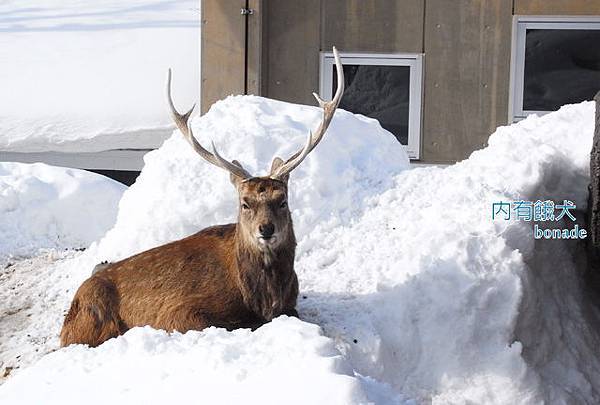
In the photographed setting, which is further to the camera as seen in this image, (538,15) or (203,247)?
(538,15)

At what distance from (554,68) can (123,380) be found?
294 inches

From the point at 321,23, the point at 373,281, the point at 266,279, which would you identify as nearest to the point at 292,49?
the point at 321,23

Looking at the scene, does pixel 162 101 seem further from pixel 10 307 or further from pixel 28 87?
pixel 10 307

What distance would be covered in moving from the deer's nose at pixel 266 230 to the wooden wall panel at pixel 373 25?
559cm

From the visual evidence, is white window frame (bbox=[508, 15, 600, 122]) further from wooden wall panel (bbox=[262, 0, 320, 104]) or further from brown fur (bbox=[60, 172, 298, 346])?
brown fur (bbox=[60, 172, 298, 346])

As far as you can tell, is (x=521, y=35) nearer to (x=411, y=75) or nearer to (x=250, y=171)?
(x=411, y=75)

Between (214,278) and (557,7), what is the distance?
601cm

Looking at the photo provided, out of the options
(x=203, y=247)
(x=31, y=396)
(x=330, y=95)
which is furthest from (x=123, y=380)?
(x=330, y=95)

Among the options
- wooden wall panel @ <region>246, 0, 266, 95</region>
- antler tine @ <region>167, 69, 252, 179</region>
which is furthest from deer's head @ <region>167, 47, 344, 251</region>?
wooden wall panel @ <region>246, 0, 266, 95</region>

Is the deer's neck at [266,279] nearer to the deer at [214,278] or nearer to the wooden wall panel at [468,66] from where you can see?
the deer at [214,278]

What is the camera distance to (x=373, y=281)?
6.18 m

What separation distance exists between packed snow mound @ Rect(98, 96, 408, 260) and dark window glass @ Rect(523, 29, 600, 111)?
3417mm

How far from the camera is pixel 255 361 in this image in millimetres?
4395

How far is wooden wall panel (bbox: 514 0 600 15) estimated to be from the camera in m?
10.4
